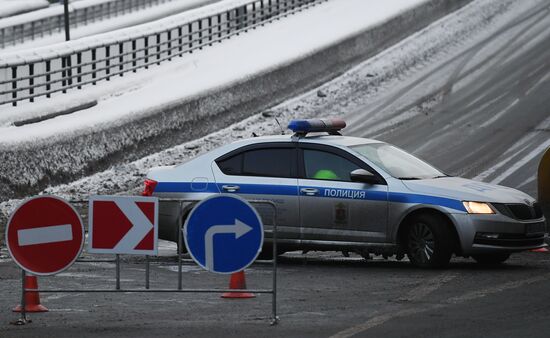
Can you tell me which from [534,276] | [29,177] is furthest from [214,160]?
[29,177]

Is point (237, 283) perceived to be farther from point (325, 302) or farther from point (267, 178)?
point (267, 178)

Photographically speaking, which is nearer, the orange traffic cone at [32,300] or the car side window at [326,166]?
the orange traffic cone at [32,300]

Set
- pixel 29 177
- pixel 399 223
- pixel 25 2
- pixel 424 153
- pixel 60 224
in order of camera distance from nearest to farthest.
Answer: pixel 60 224 < pixel 399 223 < pixel 29 177 < pixel 424 153 < pixel 25 2

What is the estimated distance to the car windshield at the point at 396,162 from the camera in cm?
1425

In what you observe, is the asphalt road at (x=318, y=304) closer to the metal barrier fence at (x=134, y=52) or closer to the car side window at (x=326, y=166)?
the car side window at (x=326, y=166)

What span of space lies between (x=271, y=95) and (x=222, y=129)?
3.77 m

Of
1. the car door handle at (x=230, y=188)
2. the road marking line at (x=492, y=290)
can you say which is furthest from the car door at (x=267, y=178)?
the road marking line at (x=492, y=290)

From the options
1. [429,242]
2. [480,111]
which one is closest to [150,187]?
[429,242]

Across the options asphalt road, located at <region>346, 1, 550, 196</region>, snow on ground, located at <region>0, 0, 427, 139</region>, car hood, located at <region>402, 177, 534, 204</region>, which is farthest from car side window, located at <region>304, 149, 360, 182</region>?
snow on ground, located at <region>0, 0, 427, 139</region>

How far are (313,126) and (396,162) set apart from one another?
3.37ft

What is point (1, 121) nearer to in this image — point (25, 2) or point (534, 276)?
point (534, 276)

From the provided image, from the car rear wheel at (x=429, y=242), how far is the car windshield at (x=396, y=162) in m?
0.63

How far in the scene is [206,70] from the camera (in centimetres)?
3553

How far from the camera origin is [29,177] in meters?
23.2
